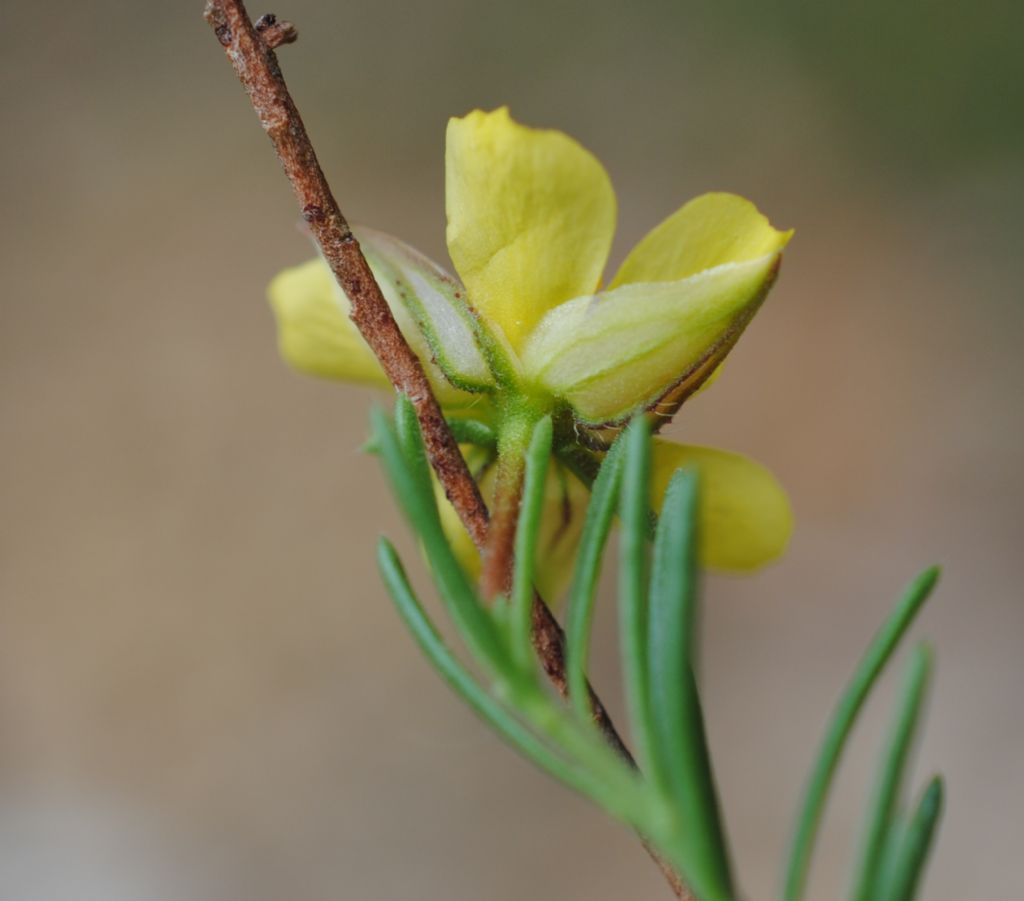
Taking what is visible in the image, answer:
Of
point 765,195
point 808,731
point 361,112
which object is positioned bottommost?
point 808,731

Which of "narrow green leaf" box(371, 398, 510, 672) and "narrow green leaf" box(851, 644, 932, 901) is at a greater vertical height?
"narrow green leaf" box(371, 398, 510, 672)

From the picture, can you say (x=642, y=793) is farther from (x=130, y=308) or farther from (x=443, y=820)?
(x=130, y=308)

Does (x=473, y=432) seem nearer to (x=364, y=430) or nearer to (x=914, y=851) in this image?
(x=914, y=851)

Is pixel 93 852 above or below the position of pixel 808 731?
above

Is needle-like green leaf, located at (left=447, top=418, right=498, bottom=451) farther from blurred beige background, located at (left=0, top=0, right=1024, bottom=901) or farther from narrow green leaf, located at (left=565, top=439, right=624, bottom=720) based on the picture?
blurred beige background, located at (left=0, top=0, right=1024, bottom=901)

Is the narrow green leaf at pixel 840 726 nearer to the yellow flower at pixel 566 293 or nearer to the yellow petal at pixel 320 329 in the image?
the yellow flower at pixel 566 293

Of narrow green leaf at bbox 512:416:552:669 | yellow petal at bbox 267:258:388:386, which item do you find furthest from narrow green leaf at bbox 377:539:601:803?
yellow petal at bbox 267:258:388:386

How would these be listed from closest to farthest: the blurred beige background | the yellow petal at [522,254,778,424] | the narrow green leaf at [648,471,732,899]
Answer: the narrow green leaf at [648,471,732,899], the yellow petal at [522,254,778,424], the blurred beige background

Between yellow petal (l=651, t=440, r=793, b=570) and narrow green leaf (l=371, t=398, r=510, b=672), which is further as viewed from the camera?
yellow petal (l=651, t=440, r=793, b=570)

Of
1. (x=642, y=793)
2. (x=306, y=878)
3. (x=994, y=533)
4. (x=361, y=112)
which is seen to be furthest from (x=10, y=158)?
(x=642, y=793)
